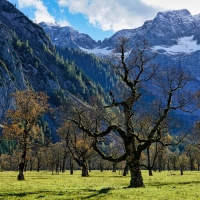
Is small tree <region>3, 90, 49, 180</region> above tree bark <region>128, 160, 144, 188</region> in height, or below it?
above

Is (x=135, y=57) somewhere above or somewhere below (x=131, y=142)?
above

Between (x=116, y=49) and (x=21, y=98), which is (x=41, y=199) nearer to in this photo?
(x=116, y=49)

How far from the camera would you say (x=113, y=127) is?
107 ft

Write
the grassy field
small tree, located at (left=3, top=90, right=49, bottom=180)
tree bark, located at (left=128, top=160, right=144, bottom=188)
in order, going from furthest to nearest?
small tree, located at (left=3, top=90, right=49, bottom=180), tree bark, located at (left=128, top=160, right=144, bottom=188), the grassy field

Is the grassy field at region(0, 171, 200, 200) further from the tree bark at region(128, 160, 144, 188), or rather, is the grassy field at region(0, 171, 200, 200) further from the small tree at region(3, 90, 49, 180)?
the small tree at region(3, 90, 49, 180)

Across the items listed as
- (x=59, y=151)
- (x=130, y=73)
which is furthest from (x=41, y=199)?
(x=59, y=151)

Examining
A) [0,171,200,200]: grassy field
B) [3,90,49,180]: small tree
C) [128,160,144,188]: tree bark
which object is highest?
[3,90,49,180]: small tree

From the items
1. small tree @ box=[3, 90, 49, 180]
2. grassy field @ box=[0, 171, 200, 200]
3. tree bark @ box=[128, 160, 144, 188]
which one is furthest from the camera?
small tree @ box=[3, 90, 49, 180]

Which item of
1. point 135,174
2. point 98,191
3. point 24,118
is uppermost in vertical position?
point 24,118

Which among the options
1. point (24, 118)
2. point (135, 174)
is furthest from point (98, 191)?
point (24, 118)

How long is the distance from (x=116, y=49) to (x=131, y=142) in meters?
13.1

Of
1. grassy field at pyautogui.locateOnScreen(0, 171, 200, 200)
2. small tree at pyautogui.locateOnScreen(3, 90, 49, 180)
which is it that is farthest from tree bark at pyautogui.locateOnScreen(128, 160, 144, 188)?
small tree at pyautogui.locateOnScreen(3, 90, 49, 180)

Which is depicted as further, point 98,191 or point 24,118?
point 24,118

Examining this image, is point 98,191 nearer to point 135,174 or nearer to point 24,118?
point 135,174
